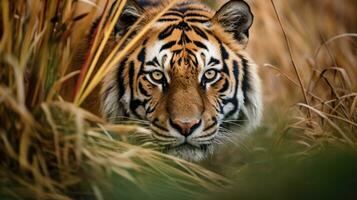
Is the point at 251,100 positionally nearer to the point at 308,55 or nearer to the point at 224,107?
the point at 224,107

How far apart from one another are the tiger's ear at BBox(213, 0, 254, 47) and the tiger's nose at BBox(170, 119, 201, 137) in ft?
2.33

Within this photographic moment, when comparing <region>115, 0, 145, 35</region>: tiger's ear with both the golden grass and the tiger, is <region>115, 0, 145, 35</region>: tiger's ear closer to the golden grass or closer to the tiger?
the tiger

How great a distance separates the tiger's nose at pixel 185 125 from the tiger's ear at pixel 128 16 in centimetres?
63

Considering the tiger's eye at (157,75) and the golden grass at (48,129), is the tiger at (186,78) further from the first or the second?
the golden grass at (48,129)

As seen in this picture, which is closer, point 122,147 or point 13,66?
point 13,66

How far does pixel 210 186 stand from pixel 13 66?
45.6 inches

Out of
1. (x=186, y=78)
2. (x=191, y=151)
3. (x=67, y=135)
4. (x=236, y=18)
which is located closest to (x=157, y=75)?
(x=186, y=78)

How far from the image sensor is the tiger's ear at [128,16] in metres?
3.73

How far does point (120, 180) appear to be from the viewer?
312 cm

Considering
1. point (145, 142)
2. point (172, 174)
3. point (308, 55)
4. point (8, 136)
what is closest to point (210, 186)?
point (172, 174)

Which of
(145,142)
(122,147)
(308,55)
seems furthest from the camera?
(308,55)

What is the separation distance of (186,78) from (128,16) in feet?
1.60

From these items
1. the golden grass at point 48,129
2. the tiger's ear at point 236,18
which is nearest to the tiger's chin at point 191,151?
the golden grass at point 48,129

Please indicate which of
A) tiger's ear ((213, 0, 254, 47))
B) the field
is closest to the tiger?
tiger's ear ((213, 0, 254, 47))
